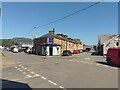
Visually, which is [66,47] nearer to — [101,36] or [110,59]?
[101,36]

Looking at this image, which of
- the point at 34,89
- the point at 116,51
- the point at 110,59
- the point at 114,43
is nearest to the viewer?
the point at 34,89

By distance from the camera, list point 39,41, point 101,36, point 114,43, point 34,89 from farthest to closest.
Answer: point 101,36
point 39,41
point 114,43
point 34,89

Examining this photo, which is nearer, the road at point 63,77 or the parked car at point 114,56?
the road at point 63,77

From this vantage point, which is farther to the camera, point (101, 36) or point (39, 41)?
point (101, 36)

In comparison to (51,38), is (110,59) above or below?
below

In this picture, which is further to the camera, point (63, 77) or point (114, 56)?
point (114, 56)

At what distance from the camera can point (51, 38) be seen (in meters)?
64.5

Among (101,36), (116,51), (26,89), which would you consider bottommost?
(26,89)

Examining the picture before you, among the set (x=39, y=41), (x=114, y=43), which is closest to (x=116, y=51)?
(x=114, y=43)

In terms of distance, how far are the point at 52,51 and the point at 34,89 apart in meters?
51.3

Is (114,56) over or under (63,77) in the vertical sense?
over

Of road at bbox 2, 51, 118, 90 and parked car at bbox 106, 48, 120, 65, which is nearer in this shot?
road at bbox 2, 51, 118, 90

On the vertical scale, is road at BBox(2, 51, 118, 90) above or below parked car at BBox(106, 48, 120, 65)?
below

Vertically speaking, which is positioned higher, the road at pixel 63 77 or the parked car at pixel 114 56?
the parked car at pixel 114 56
